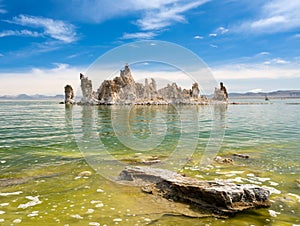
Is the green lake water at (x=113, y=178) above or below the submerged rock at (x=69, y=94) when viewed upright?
below

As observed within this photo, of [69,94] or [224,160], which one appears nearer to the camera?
[224,160]

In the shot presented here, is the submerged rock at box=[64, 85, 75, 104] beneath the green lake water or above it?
above

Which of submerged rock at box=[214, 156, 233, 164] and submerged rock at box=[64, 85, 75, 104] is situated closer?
submerged rock at box=[214, 156, 233, 164]

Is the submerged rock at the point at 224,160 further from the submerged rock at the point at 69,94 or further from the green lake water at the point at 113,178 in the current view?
the submerged rock at the point at 69,94

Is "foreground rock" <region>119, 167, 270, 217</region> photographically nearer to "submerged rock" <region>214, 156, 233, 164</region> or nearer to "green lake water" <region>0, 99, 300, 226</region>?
"green lake water" <region>0, 99, 300, 226</region>

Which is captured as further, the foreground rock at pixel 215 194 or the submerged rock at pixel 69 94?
the submerged rock at pixel 69 94

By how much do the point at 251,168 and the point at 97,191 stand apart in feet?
28.7

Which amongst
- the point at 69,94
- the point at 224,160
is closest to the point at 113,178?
the point at 224,160

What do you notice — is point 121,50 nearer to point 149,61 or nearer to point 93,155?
point 149,61

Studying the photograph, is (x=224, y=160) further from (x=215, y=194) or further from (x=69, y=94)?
(x=69, y=94)

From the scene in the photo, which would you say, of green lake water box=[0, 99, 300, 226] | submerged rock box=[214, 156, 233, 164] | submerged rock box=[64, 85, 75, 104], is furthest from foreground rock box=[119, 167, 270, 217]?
submerged rock box=[64, 85, 75, 104]

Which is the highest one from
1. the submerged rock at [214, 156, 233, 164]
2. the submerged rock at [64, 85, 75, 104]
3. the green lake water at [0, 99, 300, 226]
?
the submerged rock at [64, 85, 75, 104]

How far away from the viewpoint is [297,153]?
18547 mm

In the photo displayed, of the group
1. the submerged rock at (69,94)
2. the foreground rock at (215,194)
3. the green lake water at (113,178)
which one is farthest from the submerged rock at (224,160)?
the submerged rock at (69,94)
